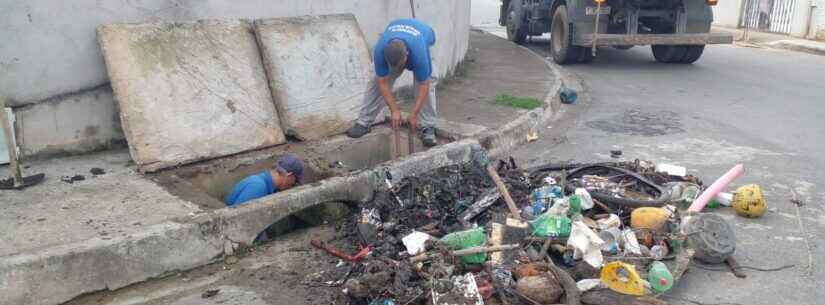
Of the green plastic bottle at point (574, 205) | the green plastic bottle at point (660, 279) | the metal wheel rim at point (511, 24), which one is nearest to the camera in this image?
the green plastic bottle at point (660, 279)

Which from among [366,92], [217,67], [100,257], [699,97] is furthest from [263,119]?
[699,97]

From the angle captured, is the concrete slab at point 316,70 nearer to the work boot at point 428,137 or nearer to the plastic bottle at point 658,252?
the work boot at point 428,137

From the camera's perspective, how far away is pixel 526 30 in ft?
48.6

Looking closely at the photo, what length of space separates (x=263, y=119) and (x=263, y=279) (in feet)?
7.09

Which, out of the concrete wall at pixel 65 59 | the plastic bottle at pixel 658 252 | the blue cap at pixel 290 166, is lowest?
the plastic bottle at pixel 658 252

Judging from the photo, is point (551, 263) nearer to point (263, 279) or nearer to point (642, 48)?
point (263, 279)

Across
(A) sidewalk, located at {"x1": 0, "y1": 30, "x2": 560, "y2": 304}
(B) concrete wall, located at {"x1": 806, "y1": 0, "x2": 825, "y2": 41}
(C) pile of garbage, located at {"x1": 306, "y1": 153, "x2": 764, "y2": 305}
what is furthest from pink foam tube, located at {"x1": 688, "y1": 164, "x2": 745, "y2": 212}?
(B) concrete wall, located at {"x1": 806, "y1": 0, "x2": 825, "y2": 41}

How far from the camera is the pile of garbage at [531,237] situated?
3.57 m

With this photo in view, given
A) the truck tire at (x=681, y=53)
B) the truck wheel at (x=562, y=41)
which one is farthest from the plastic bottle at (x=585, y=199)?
the truck tire at (x=681, y=53)

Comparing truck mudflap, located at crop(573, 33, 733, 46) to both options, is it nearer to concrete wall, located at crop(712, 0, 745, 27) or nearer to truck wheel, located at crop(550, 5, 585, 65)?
truck wheel, located at crop(550, 5, 585, 65)

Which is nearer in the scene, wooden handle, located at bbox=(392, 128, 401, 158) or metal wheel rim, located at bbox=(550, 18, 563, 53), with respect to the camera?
wooden handle, located at bbox=(392, 128, 401, 158)

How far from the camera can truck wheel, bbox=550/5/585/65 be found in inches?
468

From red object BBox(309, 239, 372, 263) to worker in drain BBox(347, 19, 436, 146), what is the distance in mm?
1803

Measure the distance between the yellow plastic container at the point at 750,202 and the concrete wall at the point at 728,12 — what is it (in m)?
17.6
